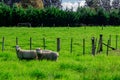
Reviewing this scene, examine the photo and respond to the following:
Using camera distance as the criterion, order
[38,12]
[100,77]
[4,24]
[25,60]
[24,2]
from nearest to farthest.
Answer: [100,77]
[25,60]
[4,24]
[38,12]
[24,2]

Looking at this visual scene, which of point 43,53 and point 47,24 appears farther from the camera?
point 47,24

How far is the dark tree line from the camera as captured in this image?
90250 millimetres

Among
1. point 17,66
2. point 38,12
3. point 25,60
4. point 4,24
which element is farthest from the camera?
point 38,12

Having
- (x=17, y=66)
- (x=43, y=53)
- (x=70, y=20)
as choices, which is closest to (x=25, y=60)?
(x=43, y=53)

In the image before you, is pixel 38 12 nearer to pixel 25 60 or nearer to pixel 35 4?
pixel 35 4

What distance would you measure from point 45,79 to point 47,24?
254ft

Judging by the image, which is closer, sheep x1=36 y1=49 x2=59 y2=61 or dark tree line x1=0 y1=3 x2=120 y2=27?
sheep x1=36 y1=49 x2=59 y2=61

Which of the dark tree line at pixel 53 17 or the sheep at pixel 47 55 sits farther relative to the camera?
the dark tree line at pixel 53 17

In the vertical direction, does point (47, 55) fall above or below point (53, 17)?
below

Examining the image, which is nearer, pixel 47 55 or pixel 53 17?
pixel 47 55

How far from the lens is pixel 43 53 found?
22.1 metres

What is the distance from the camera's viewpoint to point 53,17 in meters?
93.9

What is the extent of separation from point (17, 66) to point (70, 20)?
76.2m

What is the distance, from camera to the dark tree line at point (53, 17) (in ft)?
296
